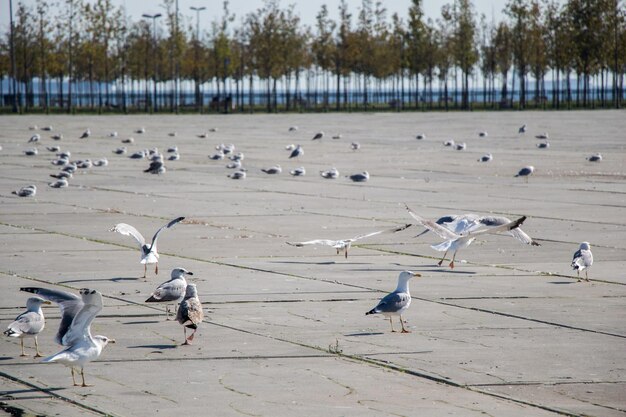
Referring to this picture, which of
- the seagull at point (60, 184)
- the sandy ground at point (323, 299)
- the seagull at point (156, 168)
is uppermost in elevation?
the seagull at point (156, 168)

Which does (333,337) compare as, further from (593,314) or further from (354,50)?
(354,50)

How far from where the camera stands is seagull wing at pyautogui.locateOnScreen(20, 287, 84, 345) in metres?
8.12

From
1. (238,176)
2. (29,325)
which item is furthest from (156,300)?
(238,176)

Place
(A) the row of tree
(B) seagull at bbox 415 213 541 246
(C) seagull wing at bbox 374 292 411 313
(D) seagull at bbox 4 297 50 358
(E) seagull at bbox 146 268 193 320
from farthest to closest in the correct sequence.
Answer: (A) the row of tree → (B) seagull at bbox 415 213 541 246 → (E) seagull at bbox 146 268 193 320 → (C) seagull wing at bbox 374 292 411 313 → (D) seagull at bbox 4 297 50 358

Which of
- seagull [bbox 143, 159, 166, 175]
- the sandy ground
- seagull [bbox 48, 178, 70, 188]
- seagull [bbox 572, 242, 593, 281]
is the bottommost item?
the sandy ground

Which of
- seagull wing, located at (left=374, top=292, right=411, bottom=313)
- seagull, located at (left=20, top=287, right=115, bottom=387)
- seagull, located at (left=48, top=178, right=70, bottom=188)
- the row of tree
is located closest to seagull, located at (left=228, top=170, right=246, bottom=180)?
seagull, located at (left=48, top=178, right=70, bottom=188)

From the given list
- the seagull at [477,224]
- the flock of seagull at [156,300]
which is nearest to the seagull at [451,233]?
the flock of seagull at [156,300]

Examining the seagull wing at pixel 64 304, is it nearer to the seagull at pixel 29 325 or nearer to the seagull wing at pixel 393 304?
the seagull at pixel 29 325

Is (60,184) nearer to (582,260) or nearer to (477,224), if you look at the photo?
(477,224)

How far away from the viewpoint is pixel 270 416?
7168mm

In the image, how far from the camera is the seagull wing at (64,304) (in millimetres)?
8117

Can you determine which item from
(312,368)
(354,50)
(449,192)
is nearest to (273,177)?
(449,192)

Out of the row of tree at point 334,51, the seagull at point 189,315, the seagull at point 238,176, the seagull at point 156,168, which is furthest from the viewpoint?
the row of tree at point 334,51

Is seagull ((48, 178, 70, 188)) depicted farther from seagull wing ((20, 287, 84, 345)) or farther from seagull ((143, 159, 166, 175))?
seagull wing ((20, 287, 84, 345))
